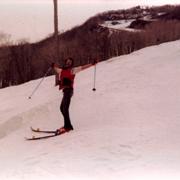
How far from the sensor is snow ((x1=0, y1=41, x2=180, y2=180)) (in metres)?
10.0

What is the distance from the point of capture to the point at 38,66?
154ft

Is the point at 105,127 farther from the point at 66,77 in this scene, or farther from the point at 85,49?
the point at 85,49

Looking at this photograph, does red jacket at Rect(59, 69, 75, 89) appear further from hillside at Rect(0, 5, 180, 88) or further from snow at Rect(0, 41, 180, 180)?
hillside at Rect(0, 5, 180, 88)

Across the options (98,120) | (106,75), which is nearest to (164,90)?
(98,120)

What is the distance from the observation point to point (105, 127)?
43.2 ft

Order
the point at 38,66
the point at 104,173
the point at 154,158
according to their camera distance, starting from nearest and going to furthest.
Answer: the point at 104,173, the point at 154,158, the point at 38,66

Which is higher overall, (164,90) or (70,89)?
(70,89)

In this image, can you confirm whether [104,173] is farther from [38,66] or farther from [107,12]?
[107,12]

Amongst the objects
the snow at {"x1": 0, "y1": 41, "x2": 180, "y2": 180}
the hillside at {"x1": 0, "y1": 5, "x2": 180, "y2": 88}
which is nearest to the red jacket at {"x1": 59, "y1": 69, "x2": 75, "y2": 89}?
the snow at {"x1": 0, "y1": 41, "x2": 180, "y2": 180}

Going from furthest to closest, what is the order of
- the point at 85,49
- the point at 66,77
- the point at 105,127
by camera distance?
the point at 85,49 → the point at 105,127 → the point at 66,77

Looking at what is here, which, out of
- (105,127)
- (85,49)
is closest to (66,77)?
(105,127)

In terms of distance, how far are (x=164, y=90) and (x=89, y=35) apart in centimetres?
3775

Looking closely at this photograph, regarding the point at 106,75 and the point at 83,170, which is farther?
the point at 106,75

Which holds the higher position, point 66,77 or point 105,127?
point 66,77
